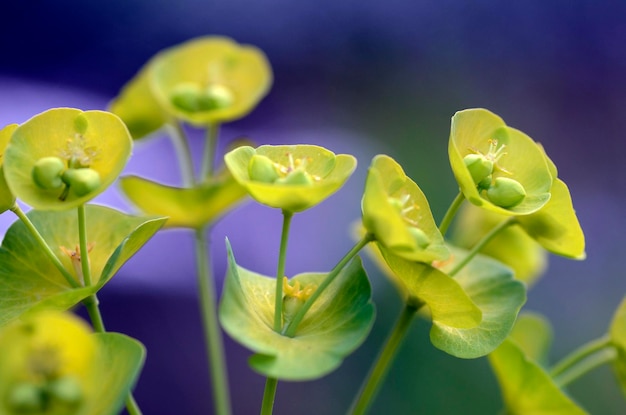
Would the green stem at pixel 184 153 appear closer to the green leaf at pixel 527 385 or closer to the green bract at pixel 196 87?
the green bract at pixel 196 87

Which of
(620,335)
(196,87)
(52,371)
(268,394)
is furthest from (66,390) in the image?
(196,87)

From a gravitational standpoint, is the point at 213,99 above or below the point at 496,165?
below

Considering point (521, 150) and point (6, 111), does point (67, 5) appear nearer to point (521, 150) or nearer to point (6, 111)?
point (6, 111)

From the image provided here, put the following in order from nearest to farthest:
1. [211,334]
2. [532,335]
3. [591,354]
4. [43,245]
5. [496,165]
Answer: [43,245]
[496,165]
[591,354]
[211,334]
[532,335]

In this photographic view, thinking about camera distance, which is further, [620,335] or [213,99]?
[213,99]

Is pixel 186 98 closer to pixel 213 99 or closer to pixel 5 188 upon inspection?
pixel 213 99

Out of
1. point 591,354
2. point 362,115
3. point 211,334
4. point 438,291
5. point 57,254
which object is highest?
point 438,291

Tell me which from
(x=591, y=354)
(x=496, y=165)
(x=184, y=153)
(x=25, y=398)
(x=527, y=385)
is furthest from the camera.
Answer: (x=184, y=153)
